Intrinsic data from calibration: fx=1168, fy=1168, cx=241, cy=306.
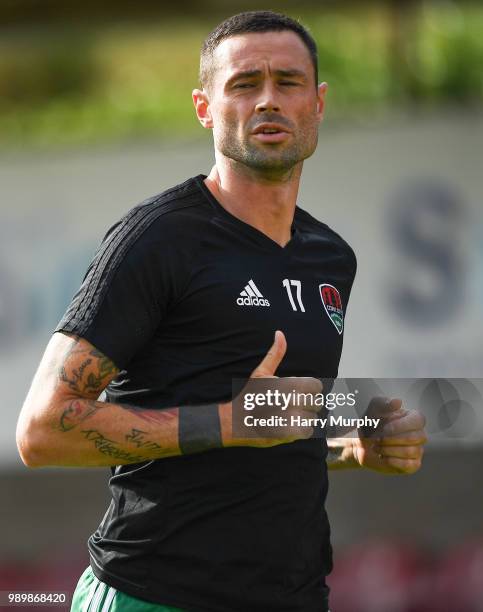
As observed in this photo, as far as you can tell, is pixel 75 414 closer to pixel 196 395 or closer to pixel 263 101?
pixel 196 395

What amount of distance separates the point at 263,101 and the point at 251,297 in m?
0.57

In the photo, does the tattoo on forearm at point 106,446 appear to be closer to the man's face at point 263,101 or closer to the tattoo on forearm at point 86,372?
the tattoo on forearm at point 86,372

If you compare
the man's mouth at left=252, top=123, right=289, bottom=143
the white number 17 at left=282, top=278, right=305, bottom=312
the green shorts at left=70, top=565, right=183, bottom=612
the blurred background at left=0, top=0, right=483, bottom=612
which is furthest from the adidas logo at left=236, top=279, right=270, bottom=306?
the blurred background at left=0, top=0, right=483, bottom=612

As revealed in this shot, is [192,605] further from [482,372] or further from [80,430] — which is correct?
[482,372]

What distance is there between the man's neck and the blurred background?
4581mm

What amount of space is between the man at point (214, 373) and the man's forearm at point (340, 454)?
0.50ft

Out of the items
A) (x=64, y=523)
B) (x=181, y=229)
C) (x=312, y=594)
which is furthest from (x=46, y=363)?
(x=64, y=523)

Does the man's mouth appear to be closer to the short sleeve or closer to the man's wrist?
the short sleeve

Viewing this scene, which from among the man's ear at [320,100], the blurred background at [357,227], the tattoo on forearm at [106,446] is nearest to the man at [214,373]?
the tattoo on forearm at [106,446]

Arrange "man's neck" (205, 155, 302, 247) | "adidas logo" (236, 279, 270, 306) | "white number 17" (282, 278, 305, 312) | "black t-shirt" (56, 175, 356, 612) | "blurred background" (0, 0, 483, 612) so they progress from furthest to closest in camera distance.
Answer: "blurred background" (0, 0, 483, 612), "man's neck" (205, 155, 302, 247), "white number 17" (282, 278, 305, 312), "adidas logo" (236, 279, 270, 306), "black t-shirt" (56, 175, 356, 612)

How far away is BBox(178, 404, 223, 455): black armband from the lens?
9.49 feet

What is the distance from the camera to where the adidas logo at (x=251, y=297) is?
121 inches

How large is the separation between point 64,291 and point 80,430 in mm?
6170

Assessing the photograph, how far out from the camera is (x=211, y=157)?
8.89m
